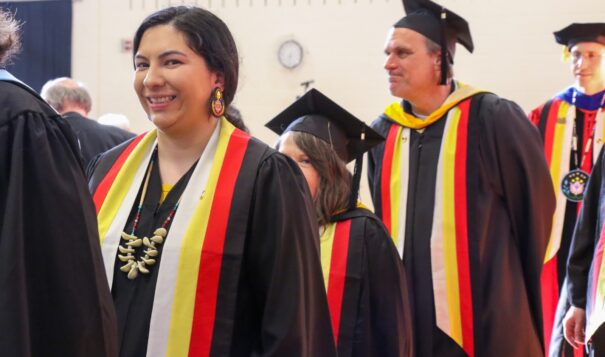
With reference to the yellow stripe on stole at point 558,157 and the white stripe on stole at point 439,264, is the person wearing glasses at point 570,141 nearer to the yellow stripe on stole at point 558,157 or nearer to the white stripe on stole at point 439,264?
the yellow stripe on stole at point 558,157

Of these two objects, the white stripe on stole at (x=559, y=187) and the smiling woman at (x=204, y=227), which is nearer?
the smiling woman at (x=204, y=227)

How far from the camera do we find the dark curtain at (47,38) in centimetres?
991

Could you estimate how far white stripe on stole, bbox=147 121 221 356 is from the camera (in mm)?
2529

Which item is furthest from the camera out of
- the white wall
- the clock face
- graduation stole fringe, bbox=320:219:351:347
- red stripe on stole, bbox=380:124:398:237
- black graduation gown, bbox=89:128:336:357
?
the clock face

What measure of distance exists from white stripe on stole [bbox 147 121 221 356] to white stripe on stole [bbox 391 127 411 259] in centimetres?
185

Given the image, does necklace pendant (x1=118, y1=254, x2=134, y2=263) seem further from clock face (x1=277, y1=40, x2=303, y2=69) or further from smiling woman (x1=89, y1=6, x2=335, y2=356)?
clock face (x1=277, y1=40, x2=303, y2=69)

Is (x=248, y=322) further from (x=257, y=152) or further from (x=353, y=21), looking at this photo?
(x=353, y=21)

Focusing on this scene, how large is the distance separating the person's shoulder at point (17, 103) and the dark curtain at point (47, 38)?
27.8 feet

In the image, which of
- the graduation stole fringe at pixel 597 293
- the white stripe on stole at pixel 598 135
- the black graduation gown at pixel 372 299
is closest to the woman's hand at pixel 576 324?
the graduation stole fringe at pixel 597 293

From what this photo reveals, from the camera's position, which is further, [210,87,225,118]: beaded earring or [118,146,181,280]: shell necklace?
[210,87,225,118]: beaded earring

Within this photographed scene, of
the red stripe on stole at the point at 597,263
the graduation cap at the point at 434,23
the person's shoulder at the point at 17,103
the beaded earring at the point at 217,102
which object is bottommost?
the red stripe on stole at the point at 597,263

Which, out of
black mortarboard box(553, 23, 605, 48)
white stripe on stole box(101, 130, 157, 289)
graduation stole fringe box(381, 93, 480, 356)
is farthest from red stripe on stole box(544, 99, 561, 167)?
white stripe on stole box(101, 130, 157, 289)

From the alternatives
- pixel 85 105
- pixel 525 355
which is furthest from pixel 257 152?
pixel 85 105

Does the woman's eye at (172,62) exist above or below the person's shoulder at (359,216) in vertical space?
above
